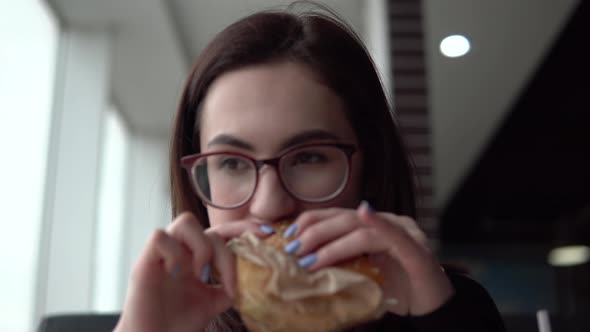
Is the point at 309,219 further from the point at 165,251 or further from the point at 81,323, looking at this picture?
the point at 81,323

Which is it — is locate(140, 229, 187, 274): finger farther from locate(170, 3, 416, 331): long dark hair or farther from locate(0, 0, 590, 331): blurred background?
locate(0, 0, 590, 331): blurred background

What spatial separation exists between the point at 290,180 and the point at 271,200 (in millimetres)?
59

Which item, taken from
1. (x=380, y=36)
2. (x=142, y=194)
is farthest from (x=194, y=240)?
(x=142, y=194)

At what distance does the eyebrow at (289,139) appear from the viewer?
3.07 feet

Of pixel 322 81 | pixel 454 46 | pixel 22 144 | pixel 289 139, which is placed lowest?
pixel 289 139

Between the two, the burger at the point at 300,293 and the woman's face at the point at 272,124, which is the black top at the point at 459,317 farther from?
the woman's face at the point at 272,124

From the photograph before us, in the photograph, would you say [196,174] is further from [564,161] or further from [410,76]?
[564,161]

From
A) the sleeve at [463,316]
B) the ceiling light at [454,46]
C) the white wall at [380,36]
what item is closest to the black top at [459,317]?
the sleeve at [463,316]

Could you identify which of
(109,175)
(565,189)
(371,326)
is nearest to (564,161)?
(565,189)

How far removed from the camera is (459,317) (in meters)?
0.86

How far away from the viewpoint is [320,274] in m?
0.77

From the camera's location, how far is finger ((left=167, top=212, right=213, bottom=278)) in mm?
771

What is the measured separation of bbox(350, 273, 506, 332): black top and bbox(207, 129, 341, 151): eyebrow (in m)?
0.33

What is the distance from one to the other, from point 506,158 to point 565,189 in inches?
54.3
